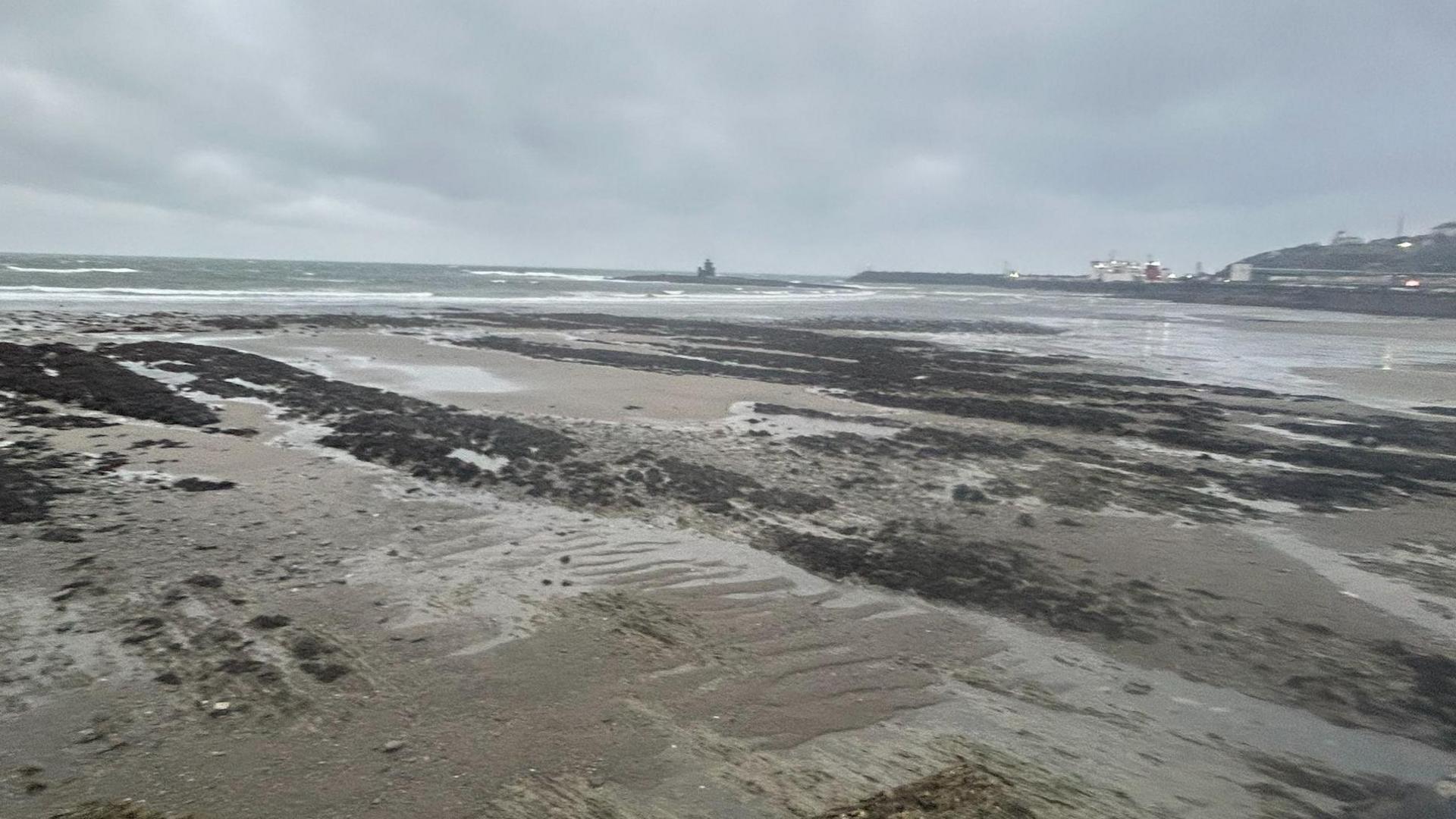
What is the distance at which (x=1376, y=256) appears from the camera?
418ft

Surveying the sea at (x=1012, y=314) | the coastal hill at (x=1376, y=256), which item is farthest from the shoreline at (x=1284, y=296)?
the coastal hill at (x=1376, y=256)

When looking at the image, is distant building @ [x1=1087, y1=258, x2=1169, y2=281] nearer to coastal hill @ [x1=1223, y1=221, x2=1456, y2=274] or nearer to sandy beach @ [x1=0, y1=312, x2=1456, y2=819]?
coastal hill @ [x1=1223, y1=221, x2=1456, y2=274]

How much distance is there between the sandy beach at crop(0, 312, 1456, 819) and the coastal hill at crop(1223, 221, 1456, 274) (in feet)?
410

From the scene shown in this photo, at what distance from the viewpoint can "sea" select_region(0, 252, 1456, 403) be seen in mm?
29719

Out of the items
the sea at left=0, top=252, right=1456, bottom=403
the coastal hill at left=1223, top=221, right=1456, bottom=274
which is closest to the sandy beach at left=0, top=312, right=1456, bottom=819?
the sea at left=0, top=252, right=1456, bottom=403

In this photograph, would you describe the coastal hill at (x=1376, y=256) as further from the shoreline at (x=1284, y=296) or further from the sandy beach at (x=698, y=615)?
the sandy beach at (x=698, y=615)

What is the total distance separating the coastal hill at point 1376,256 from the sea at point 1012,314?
2313 inches

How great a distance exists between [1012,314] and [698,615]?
188 feet

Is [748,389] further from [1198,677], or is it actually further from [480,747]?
[480,747]

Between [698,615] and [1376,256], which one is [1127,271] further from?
[698,615]

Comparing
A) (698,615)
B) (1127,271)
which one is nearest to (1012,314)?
(698,615)

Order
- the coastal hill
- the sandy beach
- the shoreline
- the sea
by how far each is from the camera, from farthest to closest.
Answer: the coastal hill
the shoreline
the sea
the sandy beach

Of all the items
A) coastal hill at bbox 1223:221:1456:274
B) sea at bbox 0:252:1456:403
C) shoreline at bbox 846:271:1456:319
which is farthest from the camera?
coastal hill at bbox 1223:221:1456:274

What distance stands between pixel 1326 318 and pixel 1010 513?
66.3 meters
